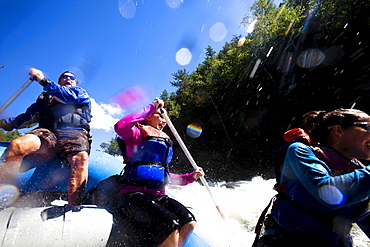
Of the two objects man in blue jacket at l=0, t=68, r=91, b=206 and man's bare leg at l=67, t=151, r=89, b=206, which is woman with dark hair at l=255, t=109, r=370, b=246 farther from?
man in blue jacket at l=0, t=68, r=91, b=206

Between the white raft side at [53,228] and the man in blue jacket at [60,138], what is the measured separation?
456 millimetres

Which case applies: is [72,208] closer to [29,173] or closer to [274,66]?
[29,173]

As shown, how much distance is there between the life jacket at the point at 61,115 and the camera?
8.45ft

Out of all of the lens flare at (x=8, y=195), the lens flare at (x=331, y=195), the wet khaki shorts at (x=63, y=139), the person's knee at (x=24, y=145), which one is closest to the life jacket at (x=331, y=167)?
the lens flare at (x=331, y=195)

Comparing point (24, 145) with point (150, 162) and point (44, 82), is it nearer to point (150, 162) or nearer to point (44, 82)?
point (44, 82)

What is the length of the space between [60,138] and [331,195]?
101 inches

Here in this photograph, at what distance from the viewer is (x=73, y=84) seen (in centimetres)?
293

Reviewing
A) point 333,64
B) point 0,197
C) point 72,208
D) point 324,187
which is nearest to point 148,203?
point 72,208

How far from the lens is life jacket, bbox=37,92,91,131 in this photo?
2.58 meters

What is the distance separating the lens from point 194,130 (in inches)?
814

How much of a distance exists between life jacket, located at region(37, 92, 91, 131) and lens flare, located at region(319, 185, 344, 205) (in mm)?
2576

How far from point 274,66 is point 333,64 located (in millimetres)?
3708

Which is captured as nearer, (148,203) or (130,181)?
(148,203)

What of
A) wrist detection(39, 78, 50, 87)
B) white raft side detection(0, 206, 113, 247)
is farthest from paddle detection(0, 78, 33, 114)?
white raft side detection(0, 206, 113, 247)
